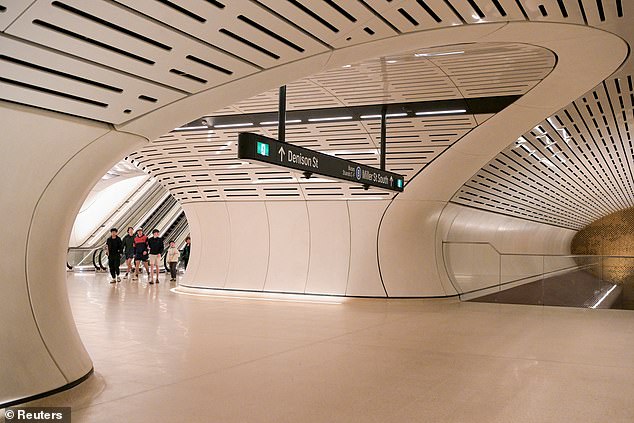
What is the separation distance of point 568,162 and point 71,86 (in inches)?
692

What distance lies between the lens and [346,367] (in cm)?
729

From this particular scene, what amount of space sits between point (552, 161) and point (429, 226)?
513 centimetres

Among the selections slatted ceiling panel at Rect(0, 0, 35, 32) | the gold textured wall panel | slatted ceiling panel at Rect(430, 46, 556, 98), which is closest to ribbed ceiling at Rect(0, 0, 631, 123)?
slatted ceiling panel at Rect(0, 0, 35, 32)

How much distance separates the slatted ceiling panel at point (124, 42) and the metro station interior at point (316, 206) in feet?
0.07

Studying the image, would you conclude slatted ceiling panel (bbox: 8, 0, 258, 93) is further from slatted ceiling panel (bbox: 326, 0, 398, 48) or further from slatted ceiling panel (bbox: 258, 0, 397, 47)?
slatted ceiling panel (bbox: 326, 0, 398, 48)

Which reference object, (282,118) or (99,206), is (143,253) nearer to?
(99,206)

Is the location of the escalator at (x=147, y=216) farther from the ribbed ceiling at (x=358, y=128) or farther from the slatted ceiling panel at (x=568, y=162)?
the ribbed ceiling at (x=358, y=128)

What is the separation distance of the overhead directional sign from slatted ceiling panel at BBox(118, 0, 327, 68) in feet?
6.72

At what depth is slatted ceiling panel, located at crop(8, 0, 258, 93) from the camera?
14.9 feet

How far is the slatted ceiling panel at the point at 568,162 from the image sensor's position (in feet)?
40.7

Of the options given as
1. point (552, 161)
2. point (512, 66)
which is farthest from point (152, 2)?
point (552, 161)

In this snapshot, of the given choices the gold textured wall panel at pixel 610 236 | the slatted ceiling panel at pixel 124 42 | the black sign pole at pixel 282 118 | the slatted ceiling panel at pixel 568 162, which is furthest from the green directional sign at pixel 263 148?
the gold textured wall panel at pixel 610 236

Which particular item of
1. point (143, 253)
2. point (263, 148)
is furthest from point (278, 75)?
point (143, 253)

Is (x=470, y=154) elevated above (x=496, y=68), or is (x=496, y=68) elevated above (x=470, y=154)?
(x=496, y=68)
